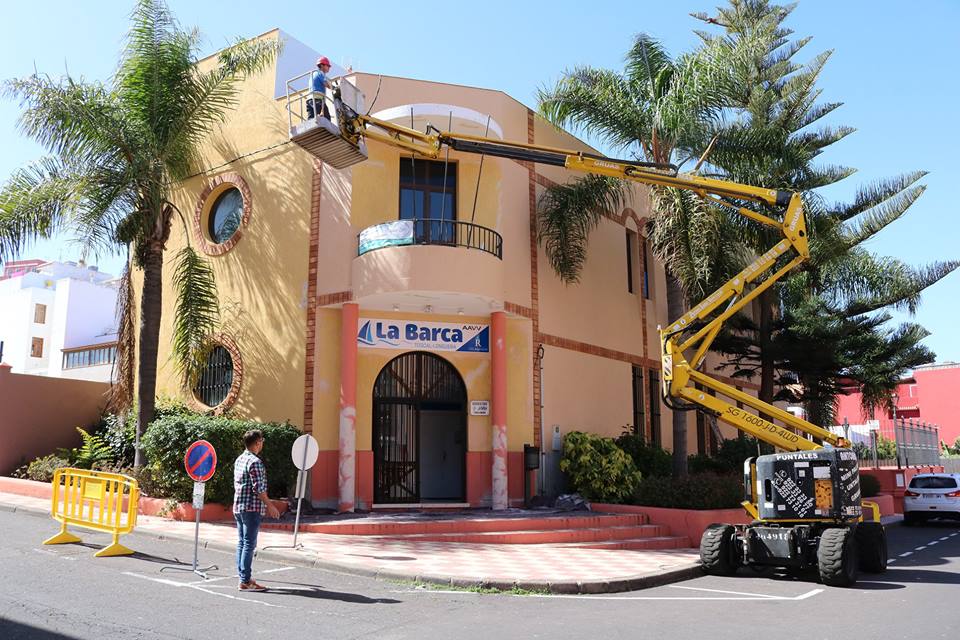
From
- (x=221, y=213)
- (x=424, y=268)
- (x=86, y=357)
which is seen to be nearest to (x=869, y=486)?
(x=424, y=268)

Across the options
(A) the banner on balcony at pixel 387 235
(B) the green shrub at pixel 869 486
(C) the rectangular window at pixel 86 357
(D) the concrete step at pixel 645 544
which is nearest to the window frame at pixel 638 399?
(B) the green shrub at pixel 869 486

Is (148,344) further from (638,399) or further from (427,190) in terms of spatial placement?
(638,399)

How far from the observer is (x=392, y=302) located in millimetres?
15953

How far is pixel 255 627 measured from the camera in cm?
662

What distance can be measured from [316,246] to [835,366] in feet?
53.7

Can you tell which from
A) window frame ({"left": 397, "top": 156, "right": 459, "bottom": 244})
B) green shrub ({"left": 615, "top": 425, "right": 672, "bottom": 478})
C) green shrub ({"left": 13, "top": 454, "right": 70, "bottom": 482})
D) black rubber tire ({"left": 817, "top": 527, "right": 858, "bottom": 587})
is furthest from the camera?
green shrub ({"left": 615, "top": 425, "right": 672, "bottom": 478})

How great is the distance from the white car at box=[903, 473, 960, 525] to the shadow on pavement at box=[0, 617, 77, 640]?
67.7 feet

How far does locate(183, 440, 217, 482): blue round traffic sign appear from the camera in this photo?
930 cm

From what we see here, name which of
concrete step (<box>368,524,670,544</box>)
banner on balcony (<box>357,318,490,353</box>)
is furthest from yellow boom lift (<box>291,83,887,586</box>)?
banner on balcony (<box>357,318,490,353</box>)

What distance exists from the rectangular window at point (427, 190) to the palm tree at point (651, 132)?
7.71 feet

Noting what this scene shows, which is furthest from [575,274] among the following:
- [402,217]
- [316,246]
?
[316,246]

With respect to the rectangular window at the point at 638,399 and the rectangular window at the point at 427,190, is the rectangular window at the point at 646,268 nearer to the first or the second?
the rectangular window at the point at 638,399

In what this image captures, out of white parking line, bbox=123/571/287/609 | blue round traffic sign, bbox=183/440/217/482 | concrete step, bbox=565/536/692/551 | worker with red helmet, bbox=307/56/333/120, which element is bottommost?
concrete step, bbox=565/536/692/551

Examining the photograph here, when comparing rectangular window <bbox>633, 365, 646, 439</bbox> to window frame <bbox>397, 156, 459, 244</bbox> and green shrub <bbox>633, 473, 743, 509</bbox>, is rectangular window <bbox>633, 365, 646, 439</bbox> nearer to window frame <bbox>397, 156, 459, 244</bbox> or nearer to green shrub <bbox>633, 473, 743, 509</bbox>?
green shrub <bbox>633, 473, 743, 509</bbox>
